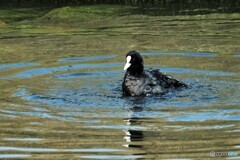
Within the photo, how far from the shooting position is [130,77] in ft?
39.4

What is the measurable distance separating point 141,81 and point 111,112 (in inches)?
66.7

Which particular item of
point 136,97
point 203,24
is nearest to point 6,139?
point 136,97

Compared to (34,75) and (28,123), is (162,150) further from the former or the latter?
(34,75)

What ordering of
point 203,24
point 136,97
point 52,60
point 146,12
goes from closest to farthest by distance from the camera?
point 136,97
point 52,60
point 203,24
point 146,12

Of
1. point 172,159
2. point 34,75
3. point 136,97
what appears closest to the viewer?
point 172,159

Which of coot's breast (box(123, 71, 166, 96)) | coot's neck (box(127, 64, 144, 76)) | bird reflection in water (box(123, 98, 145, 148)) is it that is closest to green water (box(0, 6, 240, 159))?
bird reflection in water (box(123, 98, 145, 148))

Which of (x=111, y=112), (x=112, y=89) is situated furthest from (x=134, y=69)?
(x=111, y=112)

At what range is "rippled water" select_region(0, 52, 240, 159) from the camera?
27.1 ft

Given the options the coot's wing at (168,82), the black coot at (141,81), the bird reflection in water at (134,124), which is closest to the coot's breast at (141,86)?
the black coot at (141,81)

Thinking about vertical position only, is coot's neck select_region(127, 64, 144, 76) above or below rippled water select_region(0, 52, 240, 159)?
above

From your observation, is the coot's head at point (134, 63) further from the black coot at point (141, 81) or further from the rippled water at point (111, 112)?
the rippled water at point (111, 112)

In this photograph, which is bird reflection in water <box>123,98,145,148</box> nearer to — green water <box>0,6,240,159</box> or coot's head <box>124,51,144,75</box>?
green water <box>0,6,240,159</box>

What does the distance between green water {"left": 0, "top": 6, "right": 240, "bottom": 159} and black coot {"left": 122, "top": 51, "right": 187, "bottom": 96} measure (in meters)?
0.22

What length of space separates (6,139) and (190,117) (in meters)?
2.61
